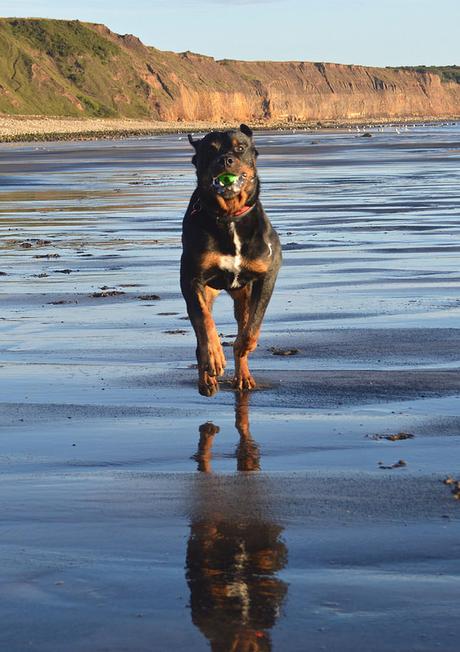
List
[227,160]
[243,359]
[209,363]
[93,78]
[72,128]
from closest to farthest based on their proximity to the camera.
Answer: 1. [209,363]
2. [227,160]
3. [243,359]
4. [72,128]
5. [93,78]

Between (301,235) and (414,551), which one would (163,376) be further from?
(301,235)

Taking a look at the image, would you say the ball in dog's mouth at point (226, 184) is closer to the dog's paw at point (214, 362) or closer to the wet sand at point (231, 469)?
the dog's paw at point (214, 362)

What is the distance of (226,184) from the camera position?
7.66 m

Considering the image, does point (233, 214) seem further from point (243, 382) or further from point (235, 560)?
point (235, 560)

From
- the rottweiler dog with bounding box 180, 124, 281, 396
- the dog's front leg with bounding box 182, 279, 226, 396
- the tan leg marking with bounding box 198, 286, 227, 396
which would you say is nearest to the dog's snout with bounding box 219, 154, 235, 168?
the rottweiler dog with bounding box 180, 124, 281, 396

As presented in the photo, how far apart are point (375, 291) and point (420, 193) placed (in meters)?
15.2

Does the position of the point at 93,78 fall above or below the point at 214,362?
above

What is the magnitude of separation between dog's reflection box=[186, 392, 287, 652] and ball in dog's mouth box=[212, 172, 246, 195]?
213cm

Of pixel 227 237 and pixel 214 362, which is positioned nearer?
pixel 214 362

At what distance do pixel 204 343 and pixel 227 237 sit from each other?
0.71m

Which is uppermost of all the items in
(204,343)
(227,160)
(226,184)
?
(227,160)

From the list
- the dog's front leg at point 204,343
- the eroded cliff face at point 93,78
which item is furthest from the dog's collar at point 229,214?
the eroded cliff face at point 93,78

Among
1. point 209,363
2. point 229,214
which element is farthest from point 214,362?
point 229,214

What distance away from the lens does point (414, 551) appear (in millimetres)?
4496
